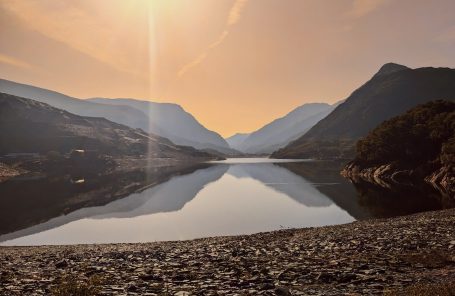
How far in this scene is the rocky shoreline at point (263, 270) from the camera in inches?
675

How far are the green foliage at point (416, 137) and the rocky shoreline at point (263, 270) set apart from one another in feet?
289

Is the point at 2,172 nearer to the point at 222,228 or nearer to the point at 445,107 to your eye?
the point at 222,228

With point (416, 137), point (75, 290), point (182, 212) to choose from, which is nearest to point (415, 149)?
point (416, 137)

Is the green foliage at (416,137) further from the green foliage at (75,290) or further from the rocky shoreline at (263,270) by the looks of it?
the green foliage at (75,290)

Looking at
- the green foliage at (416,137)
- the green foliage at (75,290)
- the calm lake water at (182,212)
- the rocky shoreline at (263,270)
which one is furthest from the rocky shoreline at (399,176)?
the green foliage at (75,290)

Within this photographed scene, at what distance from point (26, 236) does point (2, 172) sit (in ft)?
536

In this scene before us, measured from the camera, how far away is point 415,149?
124m

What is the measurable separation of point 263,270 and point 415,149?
11773cm

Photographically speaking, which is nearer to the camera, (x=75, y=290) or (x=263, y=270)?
(x=75, y=290)

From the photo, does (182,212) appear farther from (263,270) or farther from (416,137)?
(416,137)

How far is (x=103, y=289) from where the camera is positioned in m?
17.8

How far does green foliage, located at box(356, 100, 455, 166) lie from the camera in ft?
372

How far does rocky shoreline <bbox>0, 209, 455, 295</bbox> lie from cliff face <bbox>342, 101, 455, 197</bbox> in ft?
259

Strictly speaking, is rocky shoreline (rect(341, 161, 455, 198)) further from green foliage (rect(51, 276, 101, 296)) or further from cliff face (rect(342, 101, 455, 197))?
green foliage (rect(51, 276, 101, 296))
